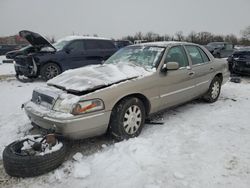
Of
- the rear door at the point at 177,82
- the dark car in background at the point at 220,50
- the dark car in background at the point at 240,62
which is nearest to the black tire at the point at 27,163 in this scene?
the rear door at the point at 177,82

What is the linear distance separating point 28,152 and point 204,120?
3.29m

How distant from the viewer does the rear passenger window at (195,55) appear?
5077 millimetres

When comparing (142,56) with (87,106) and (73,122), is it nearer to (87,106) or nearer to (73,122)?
(87,106)

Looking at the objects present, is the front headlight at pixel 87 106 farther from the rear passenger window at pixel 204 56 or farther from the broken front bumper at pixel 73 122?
the rear passenger window at pixel 204 56

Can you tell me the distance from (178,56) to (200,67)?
2.57ft

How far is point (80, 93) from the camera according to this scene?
3.32 m

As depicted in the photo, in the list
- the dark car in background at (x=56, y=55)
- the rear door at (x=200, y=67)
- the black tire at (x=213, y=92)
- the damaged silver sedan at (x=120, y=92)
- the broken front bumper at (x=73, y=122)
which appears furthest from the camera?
the dark car in background at (x=56, y=55)

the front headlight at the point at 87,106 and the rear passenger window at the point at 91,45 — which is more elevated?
the rear passenger window at the point at 91,45

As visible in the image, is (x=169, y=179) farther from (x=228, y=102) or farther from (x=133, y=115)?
(x=228, y=102)

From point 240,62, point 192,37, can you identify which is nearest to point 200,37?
point 192,37

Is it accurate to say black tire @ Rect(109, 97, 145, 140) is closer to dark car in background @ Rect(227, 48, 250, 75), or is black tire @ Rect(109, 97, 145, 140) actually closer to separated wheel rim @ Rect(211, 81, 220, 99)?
separated wheel rim @ Rect(211, 81, 220, 99)

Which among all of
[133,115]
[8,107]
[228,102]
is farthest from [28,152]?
[228,102]

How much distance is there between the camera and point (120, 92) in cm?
349

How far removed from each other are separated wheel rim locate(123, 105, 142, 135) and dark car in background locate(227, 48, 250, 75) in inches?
281
